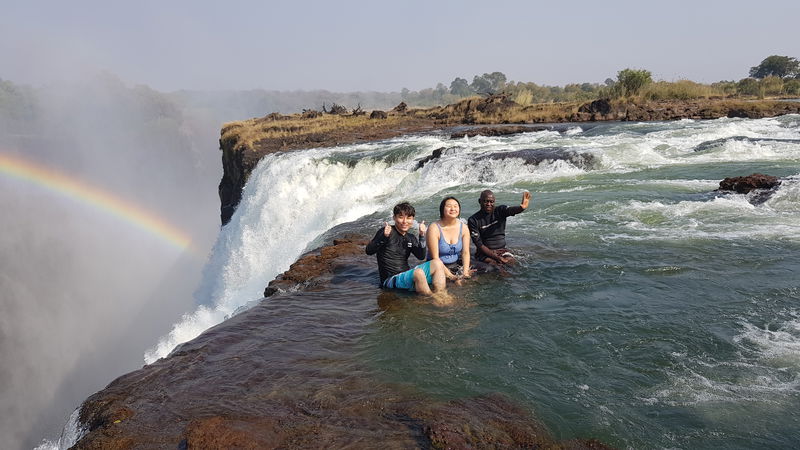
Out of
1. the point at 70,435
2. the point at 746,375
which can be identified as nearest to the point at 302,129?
the point at 70,435

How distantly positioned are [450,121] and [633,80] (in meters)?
10.5

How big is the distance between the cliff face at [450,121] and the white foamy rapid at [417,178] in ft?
9.41

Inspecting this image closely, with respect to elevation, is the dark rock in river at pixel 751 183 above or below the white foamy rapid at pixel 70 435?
above

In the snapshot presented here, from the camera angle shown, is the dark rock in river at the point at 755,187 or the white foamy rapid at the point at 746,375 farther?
the dark rock in river at the point at 755,187

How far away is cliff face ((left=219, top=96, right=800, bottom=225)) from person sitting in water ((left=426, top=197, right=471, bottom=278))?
15664mm

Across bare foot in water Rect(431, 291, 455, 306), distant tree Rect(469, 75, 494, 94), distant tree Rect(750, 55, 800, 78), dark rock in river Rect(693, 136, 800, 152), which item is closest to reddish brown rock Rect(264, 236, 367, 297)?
bare foot in water Rect(431, 291, 455, 306)

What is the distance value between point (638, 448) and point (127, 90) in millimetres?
134978

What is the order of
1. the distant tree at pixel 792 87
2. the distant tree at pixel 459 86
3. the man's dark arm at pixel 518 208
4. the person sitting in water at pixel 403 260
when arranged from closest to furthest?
the person sitting in water at pixel 403 260
the man's dark arm at pixel 518 208
the distant tree at pixel 792 87
the distant tree at pixel 459 86

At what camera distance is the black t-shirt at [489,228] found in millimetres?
6492

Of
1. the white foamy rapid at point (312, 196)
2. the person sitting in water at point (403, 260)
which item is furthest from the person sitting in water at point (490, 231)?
the white foamy rapid at point (312, 196)

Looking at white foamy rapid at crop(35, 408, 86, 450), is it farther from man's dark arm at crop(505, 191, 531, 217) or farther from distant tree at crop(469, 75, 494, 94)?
distant tree at crop(469, 75, 494, 94)

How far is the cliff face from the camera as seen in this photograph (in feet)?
70.5

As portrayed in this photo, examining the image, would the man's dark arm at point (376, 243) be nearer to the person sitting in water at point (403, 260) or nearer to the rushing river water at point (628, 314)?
the person sitting in water at point (403, 260)

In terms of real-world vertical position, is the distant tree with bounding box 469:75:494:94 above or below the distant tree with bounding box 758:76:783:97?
above
